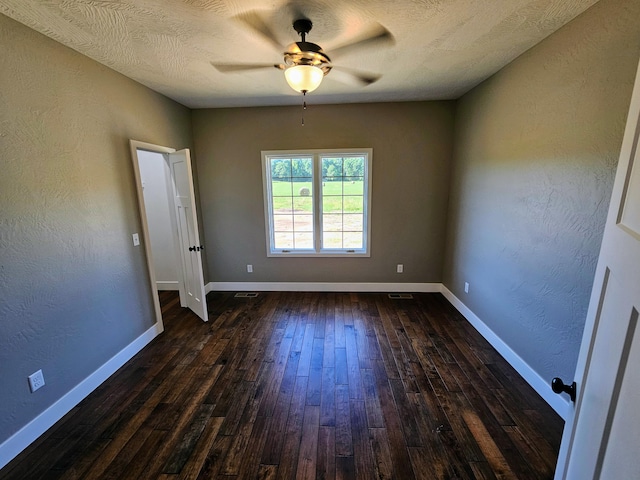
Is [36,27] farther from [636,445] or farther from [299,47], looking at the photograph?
[636,445]

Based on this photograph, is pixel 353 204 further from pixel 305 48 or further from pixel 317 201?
pixel 305 48

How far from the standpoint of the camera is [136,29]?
71.6 inches

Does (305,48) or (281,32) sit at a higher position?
(281,32)

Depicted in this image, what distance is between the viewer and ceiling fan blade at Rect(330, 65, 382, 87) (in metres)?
2.54

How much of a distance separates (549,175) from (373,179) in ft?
6.81

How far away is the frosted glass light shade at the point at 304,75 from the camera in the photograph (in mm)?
1834

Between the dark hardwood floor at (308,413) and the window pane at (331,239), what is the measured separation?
1392 millimetres

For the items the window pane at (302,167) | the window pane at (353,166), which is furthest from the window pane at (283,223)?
the window pane at (353,166)

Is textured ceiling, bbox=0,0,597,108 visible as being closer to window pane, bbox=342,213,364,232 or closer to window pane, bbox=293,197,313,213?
window pane, bbox=293,197,313,213

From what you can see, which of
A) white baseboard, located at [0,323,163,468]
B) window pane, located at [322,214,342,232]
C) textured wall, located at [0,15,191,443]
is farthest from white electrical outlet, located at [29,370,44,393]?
window pane, located at [322,214,342,232]

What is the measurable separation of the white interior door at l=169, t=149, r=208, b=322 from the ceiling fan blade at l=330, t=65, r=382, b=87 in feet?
5.86

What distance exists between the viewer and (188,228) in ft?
10.7

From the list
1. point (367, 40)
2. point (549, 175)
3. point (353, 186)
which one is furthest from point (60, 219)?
point (549, 175)

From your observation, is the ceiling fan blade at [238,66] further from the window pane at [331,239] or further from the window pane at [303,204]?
the window pane at [331,239]
